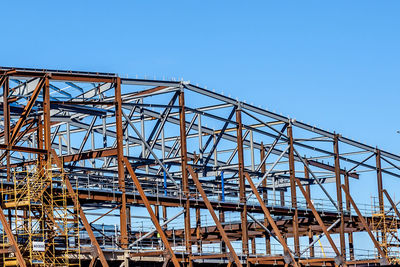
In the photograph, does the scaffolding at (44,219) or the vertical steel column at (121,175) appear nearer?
the scaffolding at (44,219)

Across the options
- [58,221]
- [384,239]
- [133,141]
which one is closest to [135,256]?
[58,221]

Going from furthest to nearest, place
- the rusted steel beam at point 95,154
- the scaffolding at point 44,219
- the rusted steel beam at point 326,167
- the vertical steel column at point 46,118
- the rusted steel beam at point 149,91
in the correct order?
the rusted steel beam at point 326,167 → the rusted steel beam at point 149,91 → the rusted steel beam at point 95,154 → the vertical steel column at point 46,118 → the scaffolding at point 44,219

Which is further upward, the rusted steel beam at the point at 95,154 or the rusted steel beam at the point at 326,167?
the rusted steel beam at the point at 326,167

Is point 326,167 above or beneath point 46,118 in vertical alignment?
above

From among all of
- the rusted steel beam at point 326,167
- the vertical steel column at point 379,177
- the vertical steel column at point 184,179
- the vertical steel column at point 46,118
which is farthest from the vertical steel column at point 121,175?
the vertical steel column at point 379,177

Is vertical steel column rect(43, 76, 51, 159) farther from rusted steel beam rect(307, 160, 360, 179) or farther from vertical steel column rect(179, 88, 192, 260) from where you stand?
rusted steel beam rect(307, 160, 360, 179)

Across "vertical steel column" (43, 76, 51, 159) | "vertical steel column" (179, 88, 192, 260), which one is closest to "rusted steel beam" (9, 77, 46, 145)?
"vertical steel column" (43, 76, 51, 159)

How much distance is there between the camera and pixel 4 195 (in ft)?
143

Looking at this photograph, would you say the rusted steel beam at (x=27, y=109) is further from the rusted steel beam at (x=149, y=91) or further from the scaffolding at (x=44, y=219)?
the rusted steel beam at (x=149, y=91)

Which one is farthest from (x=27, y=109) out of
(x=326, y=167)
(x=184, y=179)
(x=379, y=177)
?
(x=326, y=167)

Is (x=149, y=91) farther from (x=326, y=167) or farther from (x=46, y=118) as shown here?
(x=326, y=167)

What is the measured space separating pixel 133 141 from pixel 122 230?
2397 cm

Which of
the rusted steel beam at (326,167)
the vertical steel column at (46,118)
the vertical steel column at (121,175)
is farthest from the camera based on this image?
the rusted steel beam at (326,167)

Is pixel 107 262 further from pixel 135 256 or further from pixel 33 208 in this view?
pixel 33 208
